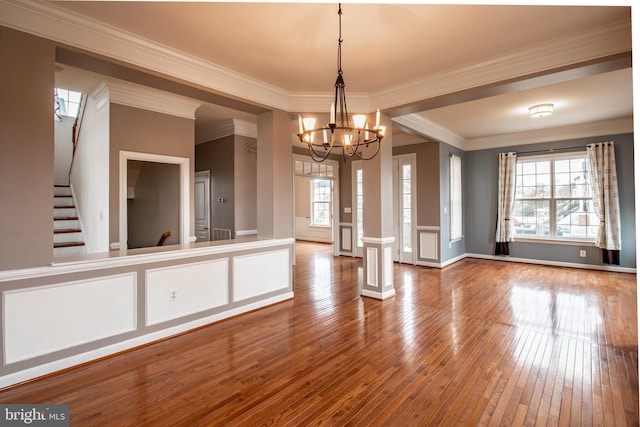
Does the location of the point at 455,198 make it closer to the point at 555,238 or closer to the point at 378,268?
the point at 555,238

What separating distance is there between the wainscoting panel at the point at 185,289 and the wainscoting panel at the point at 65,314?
0.60 ft

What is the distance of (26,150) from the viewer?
8.09 feet

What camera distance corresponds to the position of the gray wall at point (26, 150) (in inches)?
93.7

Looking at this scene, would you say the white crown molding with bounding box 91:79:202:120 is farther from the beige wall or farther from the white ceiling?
the white ceiling

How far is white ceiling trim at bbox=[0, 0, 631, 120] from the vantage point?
8.34ft

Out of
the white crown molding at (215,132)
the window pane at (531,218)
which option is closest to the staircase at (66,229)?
the white crown molding at (215,132)

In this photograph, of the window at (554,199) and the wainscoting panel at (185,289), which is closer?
the wainscoting panel at (185,289)

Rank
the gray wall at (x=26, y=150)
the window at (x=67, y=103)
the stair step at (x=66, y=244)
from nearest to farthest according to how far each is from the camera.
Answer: the gray wall at (x=26, y=150) → the stair step at (x=66, y=244) → the window at (x=67, y=103)

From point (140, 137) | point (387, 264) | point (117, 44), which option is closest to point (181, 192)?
point (140, 137)

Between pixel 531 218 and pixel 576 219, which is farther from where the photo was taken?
pixel 531 218

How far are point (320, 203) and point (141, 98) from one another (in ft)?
24.2

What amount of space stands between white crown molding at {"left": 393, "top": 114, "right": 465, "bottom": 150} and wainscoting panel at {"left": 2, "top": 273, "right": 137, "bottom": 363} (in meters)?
4.19

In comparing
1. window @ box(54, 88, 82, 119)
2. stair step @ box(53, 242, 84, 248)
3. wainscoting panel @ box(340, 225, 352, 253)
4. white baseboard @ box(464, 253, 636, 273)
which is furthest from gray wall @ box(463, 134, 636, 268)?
window @ box(54, 88, 82, 119)

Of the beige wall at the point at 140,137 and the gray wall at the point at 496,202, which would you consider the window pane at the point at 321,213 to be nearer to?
the gray wall at the point at 496,202
